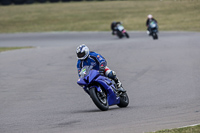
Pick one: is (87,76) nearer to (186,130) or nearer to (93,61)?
(93,61)

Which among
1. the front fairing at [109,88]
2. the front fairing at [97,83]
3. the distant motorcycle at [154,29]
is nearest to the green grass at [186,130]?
the front fairing at [97,83]

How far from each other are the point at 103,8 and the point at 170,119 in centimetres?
4508

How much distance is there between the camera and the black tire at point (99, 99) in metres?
8.52

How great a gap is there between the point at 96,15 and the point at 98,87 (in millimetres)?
39716

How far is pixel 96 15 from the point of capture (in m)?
48.0

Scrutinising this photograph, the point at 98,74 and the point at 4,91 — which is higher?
the point at 98,74

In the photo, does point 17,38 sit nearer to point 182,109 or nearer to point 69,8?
point 69,8

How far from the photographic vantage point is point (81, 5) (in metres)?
54.1

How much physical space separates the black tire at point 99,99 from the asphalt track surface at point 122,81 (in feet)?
0.51

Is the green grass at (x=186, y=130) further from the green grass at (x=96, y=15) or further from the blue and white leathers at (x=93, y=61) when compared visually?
the green grass at (x=96, y=15)

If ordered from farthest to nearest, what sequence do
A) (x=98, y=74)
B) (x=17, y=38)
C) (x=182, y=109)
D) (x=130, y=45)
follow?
1. (x=17, y=38)
2. (x=130, y=45)
3. (x=98, y=74)
4. (x=182, y=109)

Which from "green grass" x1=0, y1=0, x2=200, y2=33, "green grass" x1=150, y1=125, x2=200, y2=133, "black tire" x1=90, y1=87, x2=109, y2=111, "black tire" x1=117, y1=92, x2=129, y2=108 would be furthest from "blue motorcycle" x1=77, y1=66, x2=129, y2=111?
"green grass" x1=0, y1=0, x2=200, y2=33

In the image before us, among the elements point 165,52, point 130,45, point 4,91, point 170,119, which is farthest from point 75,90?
point 130,45

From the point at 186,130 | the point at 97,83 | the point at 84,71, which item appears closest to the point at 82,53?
the point at 84,71
